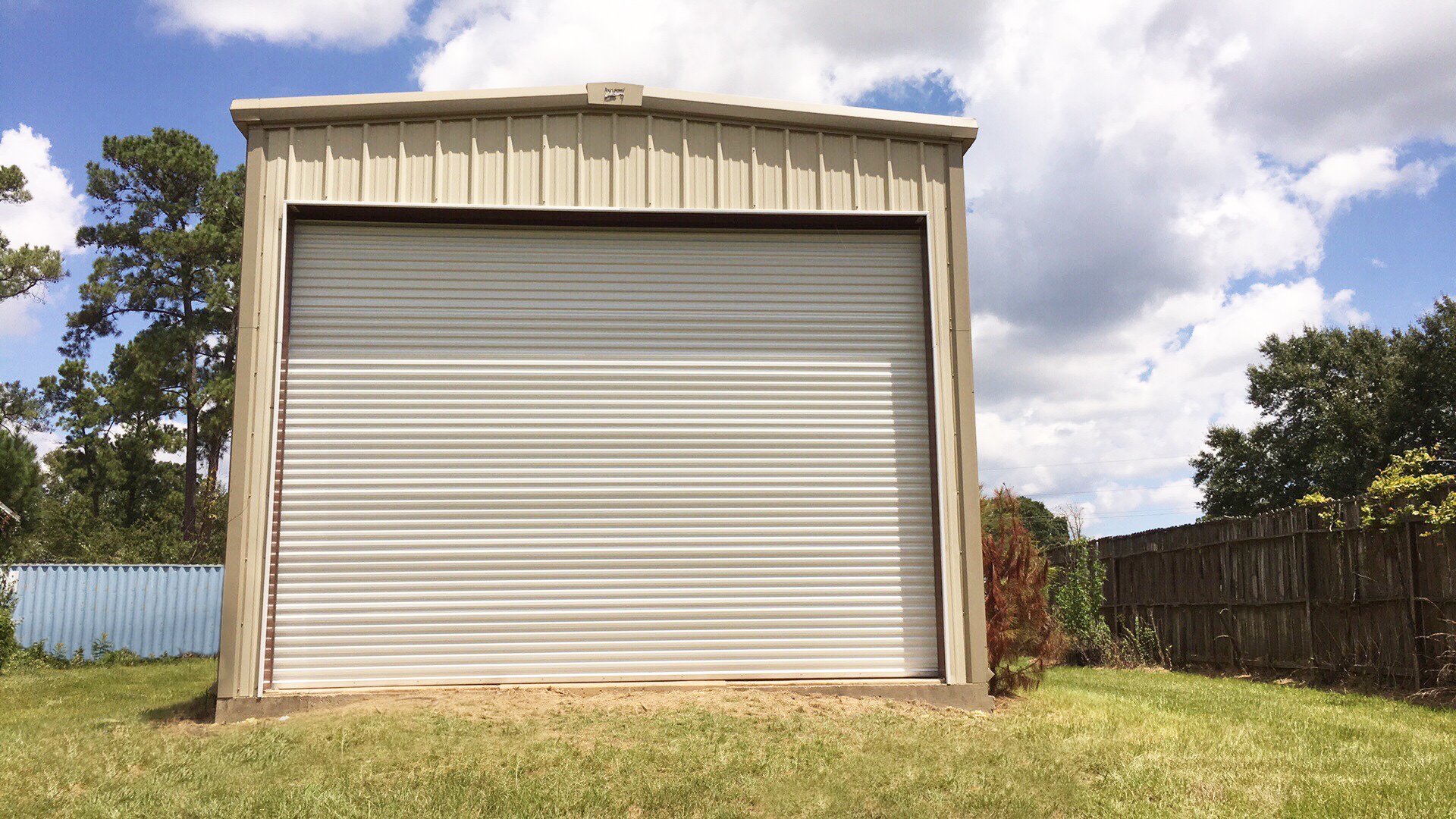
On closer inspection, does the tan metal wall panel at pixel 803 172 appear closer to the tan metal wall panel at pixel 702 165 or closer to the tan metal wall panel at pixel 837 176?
the tan metal wall panel at pixel 837 176

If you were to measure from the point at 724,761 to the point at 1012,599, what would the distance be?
4042 mm

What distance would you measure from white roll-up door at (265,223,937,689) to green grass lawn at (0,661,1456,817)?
2.47ft

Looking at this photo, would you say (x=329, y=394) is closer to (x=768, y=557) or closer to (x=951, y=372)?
(x=768, y=557)

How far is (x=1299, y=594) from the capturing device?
12039 mm

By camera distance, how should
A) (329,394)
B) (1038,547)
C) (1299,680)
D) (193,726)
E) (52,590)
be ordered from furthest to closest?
(52,590) < (1299,680) < (1038,547) < (329,394) < (193,726)

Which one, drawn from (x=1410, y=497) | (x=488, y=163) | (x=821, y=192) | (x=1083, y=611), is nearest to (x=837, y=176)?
(x=821, y=192)

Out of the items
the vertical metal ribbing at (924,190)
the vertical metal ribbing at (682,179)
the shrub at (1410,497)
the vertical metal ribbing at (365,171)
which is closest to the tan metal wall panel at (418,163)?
the vertical metal ribbing at (365,171)

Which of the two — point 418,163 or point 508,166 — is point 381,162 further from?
point 508,166

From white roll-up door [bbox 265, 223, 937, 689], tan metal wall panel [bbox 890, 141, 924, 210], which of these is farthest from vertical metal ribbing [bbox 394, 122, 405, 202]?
tan metal wall panel [bbox 890, 141, 924, 210]

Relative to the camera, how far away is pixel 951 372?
31.1ft

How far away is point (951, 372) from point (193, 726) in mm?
6888

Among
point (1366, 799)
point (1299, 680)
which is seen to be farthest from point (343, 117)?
point (1299, 680)

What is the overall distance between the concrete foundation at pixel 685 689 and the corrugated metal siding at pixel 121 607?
12.4 m

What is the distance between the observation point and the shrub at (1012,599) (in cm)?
947
